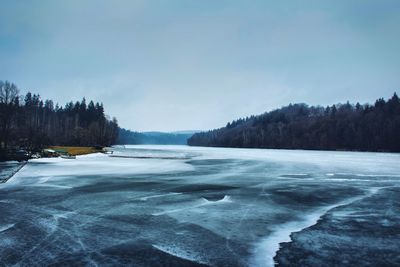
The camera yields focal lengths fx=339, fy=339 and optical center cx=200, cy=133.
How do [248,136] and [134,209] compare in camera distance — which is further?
[248,136]

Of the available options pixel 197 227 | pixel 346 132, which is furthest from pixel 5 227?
pixel 346 132

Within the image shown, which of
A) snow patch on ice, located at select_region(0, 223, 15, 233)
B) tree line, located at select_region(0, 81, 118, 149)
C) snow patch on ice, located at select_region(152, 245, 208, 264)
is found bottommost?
snow patch on ice, located at select_region(0, 223, 15, 233)

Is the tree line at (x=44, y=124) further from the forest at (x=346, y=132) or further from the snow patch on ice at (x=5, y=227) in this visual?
the forest at (x=346, y=132)

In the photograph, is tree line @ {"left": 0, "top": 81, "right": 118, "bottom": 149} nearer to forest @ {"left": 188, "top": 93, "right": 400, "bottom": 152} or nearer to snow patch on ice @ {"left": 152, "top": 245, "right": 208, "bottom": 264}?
snow patch on ice @ {"left": 152, "top": 245, "right": 208, "bottom": 264}

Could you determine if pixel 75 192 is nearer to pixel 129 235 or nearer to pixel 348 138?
pixel 129 235

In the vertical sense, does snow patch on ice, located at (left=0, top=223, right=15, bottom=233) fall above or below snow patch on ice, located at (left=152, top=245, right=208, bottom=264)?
below

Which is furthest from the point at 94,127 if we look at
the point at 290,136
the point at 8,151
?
the point at 290,136

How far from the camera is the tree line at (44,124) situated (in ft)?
179

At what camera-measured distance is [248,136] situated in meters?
188

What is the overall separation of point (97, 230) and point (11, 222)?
298cm

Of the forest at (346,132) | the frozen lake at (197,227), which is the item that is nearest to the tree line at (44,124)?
the frozen lake at (197,227)

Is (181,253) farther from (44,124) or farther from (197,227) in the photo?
→ (44,124)

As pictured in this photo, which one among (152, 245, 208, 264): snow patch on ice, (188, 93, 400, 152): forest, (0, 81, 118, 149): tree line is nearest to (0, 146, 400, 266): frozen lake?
(152, 245, 208, 264): snow patch on ice

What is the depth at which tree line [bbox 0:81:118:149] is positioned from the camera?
54469 mm
